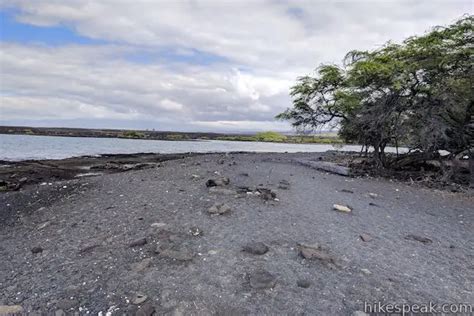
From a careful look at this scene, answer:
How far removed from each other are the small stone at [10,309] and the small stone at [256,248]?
3.27m

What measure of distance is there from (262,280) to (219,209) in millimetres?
3305

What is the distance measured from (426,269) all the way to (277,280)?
8.33 ft

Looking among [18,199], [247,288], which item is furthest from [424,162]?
[18,199]

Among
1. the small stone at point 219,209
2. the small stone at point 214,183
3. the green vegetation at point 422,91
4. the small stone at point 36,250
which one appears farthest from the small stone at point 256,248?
the green vegetation at point 422,91

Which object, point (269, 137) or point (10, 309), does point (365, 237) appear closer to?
point (10, 309)

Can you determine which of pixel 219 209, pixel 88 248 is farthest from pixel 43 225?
pixel 219 209

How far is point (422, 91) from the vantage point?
48.5ft

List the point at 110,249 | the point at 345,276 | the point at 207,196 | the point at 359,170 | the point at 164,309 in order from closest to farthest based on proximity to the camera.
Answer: the point at 164,309
the point at 345,276
the point at 110,249
the point at 207,196
the point at 359,170

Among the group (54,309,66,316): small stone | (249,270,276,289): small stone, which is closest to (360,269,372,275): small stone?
(249,270,276,289): small stone

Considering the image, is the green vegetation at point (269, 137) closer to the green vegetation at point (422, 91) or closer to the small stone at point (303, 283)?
the green vegetation at point (422, 91)

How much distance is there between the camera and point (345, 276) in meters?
5.13

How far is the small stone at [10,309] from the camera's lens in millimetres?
4305

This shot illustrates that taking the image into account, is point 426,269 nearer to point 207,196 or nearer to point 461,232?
point 461,232

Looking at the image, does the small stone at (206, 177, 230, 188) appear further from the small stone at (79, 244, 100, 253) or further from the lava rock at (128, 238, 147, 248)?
the small stone at (79, 244, 100, 253)
